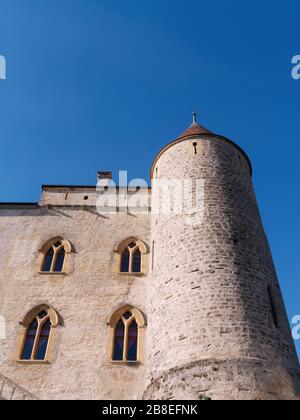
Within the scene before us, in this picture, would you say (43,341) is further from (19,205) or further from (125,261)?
(19,205)

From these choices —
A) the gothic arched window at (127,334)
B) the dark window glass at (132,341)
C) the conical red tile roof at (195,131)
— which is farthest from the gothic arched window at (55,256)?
the conical red tile roof at (195,131)

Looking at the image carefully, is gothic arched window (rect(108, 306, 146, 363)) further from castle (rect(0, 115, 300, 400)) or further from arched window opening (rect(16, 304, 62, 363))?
arched window opening (rect(16, 304, 62, 363))

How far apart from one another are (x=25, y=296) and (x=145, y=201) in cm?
601

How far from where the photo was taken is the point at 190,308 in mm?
9914

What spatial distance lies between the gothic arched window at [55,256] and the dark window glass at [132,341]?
3.24 m

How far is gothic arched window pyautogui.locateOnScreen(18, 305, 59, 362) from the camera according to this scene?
39.4 ft

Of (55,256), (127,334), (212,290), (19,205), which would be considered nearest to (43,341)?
(127,334)

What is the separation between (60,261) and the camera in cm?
1440

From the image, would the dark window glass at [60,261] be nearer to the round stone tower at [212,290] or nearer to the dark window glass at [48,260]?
the dark window glass at [48,260]

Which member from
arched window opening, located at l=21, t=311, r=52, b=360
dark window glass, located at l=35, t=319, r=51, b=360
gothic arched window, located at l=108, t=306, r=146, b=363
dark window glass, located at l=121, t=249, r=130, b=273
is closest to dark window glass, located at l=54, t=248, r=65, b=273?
arched window opening, located at l=21, t=311, r=52, b=360

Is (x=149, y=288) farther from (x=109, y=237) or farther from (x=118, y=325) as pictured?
(x=109, y=237)

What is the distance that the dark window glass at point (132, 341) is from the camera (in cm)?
1188
